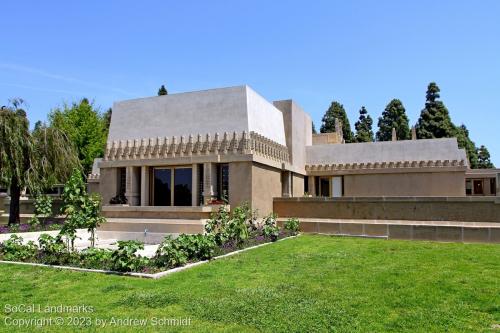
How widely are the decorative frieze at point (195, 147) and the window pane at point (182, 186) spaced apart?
0.84 metres

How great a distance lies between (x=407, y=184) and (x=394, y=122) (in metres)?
33.2

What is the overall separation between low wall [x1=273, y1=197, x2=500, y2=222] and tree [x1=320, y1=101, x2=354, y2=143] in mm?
35395

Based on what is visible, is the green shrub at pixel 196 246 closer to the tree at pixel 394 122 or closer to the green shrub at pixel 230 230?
the green shrub at pixel 230 230

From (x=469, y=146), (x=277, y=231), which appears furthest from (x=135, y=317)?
(x=469, y=146)

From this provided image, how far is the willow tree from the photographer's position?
20031mm

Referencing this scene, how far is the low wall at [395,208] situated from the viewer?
50.3 ft

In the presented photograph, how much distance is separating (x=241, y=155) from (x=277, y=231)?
3.61 meters

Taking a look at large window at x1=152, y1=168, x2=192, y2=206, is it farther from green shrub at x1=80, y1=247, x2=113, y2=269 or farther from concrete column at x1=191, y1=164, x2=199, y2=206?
green shrub at x1=80, y1=247, x2=113, y2=269

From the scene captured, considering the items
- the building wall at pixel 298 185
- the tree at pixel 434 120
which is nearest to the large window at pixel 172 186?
the building wall at pixel 298 185

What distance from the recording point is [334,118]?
5381cm

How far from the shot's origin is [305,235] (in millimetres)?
15648

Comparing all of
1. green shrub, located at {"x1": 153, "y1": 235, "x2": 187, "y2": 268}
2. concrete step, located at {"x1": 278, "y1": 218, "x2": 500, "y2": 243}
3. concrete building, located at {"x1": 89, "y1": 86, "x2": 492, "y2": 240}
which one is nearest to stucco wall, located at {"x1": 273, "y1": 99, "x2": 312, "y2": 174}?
concrete building, located at {"x1": 89, "y1": 86, "x2": 492, "y2": 240}

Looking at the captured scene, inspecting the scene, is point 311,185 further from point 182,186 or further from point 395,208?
point 182,186

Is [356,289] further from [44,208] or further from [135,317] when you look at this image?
[44,208]
